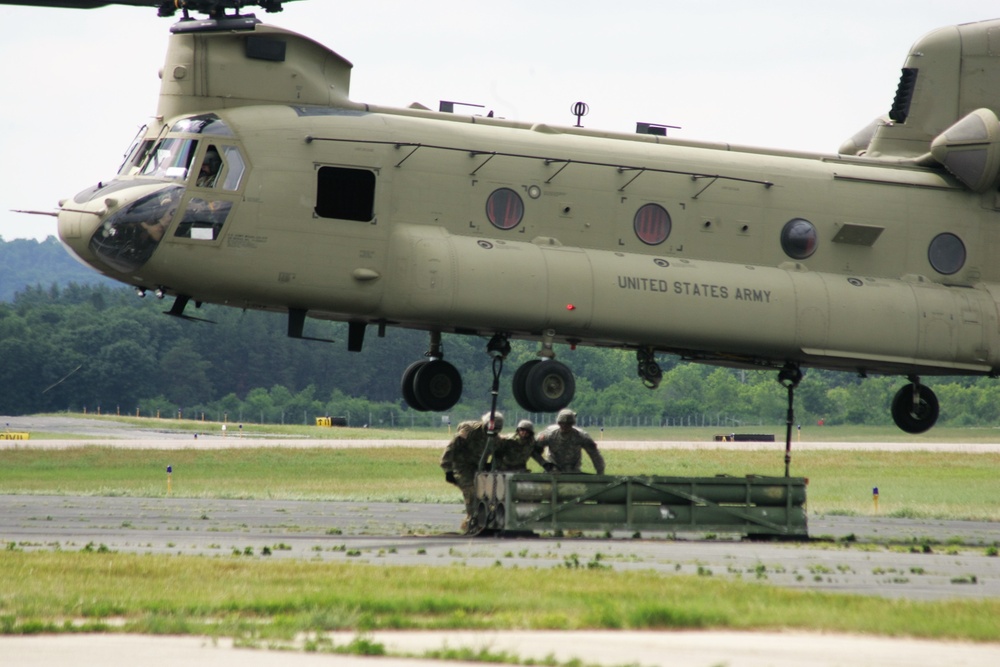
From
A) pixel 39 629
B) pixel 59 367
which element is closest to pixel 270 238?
pixel 39 629

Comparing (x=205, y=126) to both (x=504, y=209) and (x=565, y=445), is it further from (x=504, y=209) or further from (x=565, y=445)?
(x=565, y=445)

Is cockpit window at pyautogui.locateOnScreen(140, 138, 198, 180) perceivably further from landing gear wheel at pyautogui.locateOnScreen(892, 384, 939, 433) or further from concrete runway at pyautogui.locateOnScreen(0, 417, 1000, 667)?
landing gear wheel at pyautogui.locateOnScreen(892, 384, 939, 433)

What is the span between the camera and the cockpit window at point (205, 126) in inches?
766

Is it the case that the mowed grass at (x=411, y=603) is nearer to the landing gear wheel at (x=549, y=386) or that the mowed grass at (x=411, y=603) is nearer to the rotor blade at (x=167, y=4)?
the landing gear wheel at (x=549, y=386)

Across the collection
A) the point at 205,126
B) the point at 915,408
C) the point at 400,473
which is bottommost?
the point at 400,473

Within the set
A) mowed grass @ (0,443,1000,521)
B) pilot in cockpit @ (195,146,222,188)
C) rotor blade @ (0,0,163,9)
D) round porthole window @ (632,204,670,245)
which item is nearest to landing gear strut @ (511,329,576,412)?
round porthole window @ (632,204,670,245)

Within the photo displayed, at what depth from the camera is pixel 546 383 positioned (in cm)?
2075

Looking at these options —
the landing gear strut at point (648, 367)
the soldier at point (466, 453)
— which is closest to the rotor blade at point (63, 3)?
the soldier at point (466, 453)

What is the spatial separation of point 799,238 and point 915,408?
3.71 metres

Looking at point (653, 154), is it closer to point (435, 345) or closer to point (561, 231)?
point (561, 231)

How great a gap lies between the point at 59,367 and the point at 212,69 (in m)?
92.2

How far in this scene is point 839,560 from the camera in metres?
17.3

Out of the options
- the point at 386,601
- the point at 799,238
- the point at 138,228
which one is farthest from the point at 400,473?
the point at 386,601

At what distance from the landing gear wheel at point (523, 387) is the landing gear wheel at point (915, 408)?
21.5 feet
